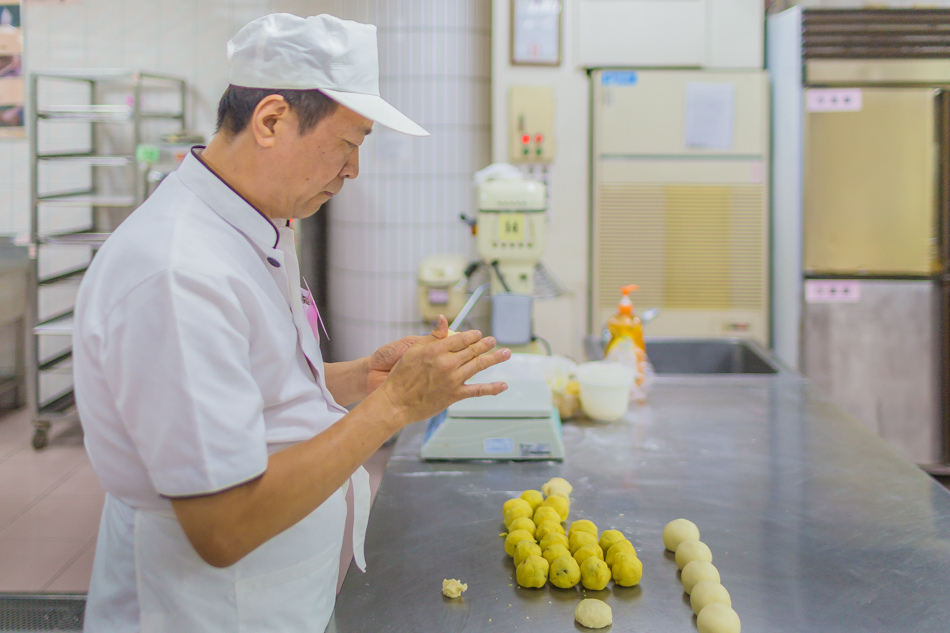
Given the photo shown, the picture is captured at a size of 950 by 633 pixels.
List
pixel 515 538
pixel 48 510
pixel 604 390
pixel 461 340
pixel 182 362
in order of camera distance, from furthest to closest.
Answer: pixel 48 510 → pixel 604 390 → pixel 515 538 → pixel 461 340 → pixel 182 362

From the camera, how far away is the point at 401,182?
426 cm

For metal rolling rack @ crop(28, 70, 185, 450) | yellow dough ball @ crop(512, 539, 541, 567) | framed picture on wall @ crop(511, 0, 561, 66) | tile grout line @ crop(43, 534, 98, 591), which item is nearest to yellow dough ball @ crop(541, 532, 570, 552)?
yellow dough ball @ crop(512, 539, 541, 567)

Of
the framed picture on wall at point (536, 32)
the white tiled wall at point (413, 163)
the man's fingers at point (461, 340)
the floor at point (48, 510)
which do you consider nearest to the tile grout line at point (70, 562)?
the floor at point (48, 510)

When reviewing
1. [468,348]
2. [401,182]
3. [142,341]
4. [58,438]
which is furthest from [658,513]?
[58,438]

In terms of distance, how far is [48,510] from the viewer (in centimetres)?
361

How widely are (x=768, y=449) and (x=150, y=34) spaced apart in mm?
4278

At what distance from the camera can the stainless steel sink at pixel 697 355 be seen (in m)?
3.04

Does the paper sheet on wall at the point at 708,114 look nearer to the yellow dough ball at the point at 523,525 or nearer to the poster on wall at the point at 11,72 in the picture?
the yellow dough ball at the point at 523,525

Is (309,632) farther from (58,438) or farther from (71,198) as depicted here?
(71,198)

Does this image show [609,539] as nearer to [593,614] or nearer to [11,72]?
[593,614]

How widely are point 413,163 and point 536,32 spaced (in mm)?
883

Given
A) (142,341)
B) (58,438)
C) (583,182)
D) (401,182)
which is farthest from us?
(58,438)

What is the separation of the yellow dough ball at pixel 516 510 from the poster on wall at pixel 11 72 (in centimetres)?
456

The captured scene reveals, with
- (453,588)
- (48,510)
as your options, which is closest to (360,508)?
(453,588)
